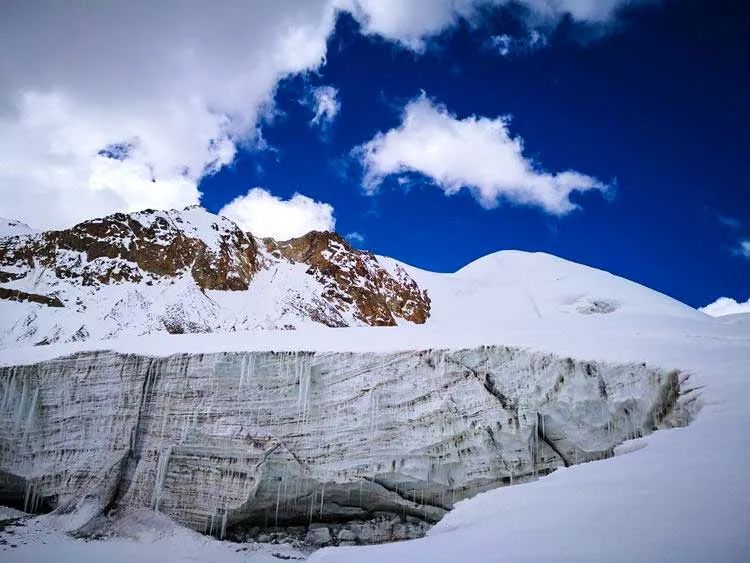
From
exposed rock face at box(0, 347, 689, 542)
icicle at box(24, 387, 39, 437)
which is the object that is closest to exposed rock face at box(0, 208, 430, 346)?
icicle at box(24, 387, 39, 437)

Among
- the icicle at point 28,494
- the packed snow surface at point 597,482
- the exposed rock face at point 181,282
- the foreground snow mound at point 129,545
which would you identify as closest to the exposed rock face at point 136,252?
the exposed rock face at point 181,282

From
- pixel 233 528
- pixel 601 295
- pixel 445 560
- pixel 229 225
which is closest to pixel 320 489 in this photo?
pixel 233 528

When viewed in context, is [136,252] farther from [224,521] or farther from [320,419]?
[320,419]

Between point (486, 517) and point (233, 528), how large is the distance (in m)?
9.96

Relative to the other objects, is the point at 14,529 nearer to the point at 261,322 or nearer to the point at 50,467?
the point at 50,467

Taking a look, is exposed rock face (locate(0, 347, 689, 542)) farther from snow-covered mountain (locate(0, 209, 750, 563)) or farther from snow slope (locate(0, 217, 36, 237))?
snow slope (locate(0, 217, 36, 237))

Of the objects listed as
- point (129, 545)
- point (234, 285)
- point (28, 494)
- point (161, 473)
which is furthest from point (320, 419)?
point (234, 285)

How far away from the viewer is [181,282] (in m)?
61.4

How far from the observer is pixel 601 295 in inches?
2303

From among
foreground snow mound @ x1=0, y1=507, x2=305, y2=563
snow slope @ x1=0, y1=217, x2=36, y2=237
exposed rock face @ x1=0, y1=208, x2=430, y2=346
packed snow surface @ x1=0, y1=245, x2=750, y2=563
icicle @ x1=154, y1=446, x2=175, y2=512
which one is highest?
snow slope @ x1=0, y1=217, x2=36, y2=237

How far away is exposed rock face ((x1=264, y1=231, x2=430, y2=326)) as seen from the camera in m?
70.9

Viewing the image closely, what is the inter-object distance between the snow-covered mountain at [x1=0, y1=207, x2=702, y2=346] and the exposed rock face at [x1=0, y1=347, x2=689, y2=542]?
35.1 meters

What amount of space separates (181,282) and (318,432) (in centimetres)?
5145

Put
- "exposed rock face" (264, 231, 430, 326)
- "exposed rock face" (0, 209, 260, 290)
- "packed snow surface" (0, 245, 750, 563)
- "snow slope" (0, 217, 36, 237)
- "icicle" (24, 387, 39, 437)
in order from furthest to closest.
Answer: "snow slope" (0, 217, 36, 237), "exposed rock face" (264, 231, 430, 326), "exposed rock face" (0, 209, 260, 290), "icicle" (24, 387, 39, 437), "packed snow surface" (0, 245, 750, 563)
